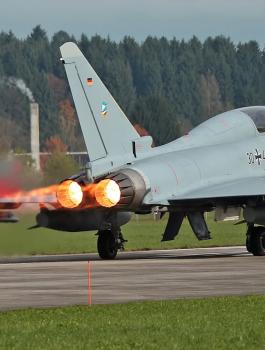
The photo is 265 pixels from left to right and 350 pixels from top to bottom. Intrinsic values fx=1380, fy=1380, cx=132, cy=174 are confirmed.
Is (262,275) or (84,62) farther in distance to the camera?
(84,62)

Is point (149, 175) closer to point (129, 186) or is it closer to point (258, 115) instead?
A: point (129, 186)

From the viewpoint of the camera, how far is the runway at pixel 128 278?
2197 centimetres

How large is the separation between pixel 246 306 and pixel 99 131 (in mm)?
13726

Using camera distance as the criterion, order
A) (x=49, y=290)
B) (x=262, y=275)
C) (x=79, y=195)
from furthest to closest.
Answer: (x=79, y=195), (x=262, y=275), (x=49, y=290)

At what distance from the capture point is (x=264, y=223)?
33.4 m

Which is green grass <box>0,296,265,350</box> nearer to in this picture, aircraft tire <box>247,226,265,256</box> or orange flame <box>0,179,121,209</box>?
orange flame <box>0,179,121,209</box>

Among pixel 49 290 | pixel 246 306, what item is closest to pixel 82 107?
pixel 49 290

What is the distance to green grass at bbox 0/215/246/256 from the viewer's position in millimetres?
32344

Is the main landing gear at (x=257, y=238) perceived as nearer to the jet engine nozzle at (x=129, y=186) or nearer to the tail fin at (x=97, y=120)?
the jet engine nozzle at (x=129, y=186)

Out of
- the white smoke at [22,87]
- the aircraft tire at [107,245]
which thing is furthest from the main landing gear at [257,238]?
the white smoke at [22,87]

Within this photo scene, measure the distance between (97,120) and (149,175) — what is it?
2223mm

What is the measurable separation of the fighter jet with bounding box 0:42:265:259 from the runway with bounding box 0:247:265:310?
99 cm

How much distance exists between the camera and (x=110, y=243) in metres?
33.2

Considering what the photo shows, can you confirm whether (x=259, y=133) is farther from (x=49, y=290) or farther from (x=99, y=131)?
(x=49, y=290)
